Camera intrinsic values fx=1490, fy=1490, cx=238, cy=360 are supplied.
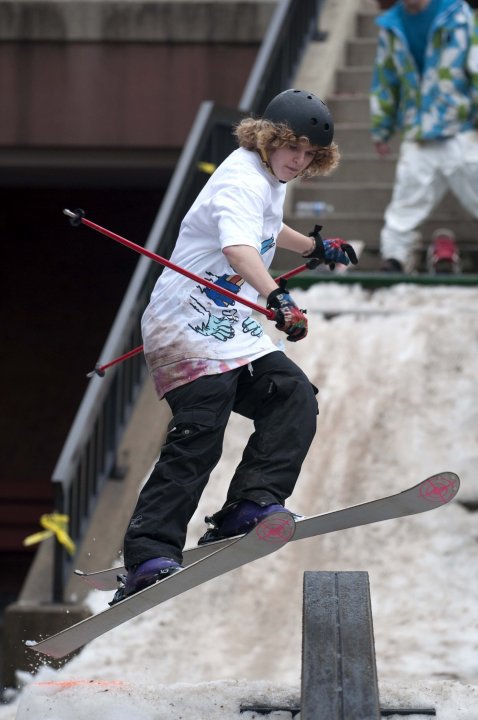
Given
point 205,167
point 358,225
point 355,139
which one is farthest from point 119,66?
point 358,225

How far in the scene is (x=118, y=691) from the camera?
5.29 meters

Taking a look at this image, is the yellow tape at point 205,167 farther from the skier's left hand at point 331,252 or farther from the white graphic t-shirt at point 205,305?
the white graphic t-shirt at point 205,305

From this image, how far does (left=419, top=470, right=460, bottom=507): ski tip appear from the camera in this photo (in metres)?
5.01

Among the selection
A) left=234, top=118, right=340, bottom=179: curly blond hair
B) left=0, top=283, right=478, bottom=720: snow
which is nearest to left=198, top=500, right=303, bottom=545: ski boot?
left=0, top=283, right=478, bottom=720: snow

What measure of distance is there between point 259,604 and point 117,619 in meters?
2.57

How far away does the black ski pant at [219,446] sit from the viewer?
196 inches

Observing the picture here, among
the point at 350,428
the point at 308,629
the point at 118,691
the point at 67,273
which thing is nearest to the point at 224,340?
the point at 308,629

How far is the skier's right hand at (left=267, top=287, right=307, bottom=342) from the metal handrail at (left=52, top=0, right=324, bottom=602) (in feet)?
10.9

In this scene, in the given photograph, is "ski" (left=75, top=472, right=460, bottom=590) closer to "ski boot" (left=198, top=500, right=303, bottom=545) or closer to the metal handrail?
"ski boot" (left=198, top=500, right=303, bottom=545)

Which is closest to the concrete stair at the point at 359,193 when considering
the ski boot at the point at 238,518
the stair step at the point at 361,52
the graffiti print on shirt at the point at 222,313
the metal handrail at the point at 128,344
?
the stair step at the point at 361,52

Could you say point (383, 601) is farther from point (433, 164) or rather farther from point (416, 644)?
point (433, 164)

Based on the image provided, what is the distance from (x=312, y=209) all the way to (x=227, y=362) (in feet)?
18.3

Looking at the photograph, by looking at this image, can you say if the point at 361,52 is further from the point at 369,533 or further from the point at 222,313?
the point at 222,313

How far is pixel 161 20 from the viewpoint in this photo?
11.9 meters
